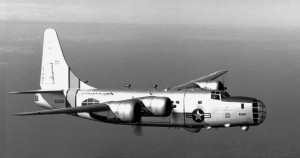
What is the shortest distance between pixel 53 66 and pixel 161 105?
33.5 feet

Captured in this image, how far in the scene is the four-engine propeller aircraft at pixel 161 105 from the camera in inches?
819

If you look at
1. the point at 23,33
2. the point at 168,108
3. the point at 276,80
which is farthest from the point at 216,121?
the point at 23,33

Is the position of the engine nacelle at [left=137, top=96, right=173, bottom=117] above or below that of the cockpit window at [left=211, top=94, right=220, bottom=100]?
below

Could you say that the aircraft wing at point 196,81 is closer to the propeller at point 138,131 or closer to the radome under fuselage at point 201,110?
the radome under fuselage at point 201,110

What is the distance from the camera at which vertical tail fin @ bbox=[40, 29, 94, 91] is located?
2720cm

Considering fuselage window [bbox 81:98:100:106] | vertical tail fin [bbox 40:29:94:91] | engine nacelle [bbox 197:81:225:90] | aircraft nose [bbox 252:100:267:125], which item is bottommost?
aircraft nose [bbox 252:100:267:125]

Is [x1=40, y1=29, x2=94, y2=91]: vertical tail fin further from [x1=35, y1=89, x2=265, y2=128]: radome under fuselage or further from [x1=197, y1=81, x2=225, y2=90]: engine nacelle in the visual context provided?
[x1=197, y1=81, x2=225, y2=90]: engine nacelle

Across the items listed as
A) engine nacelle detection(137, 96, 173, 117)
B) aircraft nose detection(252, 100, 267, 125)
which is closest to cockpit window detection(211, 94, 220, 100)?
aircraft nose detection(252, 100, 267, 125)

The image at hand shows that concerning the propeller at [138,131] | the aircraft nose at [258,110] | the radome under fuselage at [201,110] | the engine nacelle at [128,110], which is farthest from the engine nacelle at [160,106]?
the aircraft nose at [258,110]

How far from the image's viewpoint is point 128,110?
67.2 feet

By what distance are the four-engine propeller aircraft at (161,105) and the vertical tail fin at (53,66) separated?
11cm

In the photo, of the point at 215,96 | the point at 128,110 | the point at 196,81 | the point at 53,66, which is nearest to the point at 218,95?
the point at 215,96

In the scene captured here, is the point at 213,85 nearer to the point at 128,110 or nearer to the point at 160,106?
the point at 160,106

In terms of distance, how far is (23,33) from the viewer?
595 ft
